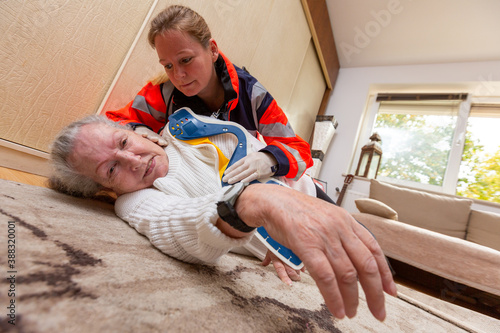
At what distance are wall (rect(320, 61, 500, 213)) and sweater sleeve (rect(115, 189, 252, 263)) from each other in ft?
10.6

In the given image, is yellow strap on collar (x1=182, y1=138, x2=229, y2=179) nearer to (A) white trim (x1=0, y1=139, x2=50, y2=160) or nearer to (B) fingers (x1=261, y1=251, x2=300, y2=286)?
(B) fingers (x1=261, y1=251, x2=300, y2=286)

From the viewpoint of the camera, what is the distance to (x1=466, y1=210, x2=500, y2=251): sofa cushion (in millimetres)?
2201

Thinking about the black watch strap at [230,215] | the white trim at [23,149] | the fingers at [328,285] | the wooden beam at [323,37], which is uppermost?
the wooden beam at [323,37]

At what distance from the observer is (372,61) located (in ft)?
12.4

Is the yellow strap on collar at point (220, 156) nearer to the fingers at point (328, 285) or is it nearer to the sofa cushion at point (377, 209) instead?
the fingers at point (328, 285)

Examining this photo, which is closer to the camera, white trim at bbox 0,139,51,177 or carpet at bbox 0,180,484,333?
carpet at bbox 0,180,484,333

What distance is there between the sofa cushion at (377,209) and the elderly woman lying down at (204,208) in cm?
136

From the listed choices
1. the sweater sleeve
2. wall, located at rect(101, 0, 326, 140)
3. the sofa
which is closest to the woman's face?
wall, located at rect(101, 0, 326, 140)

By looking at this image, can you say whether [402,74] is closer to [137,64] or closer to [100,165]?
[137,64]

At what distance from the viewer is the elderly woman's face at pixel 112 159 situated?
0.81m

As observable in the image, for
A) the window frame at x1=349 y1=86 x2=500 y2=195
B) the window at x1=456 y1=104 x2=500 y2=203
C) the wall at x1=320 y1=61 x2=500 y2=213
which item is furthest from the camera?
the wall at x1=320 y1=61 x2=500 y2=213

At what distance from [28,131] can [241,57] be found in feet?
4.84

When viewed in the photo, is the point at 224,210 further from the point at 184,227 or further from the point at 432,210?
the point at 432,210

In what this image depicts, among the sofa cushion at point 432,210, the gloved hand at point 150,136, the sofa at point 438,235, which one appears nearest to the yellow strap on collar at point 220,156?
the gloved hand at point 150,136
